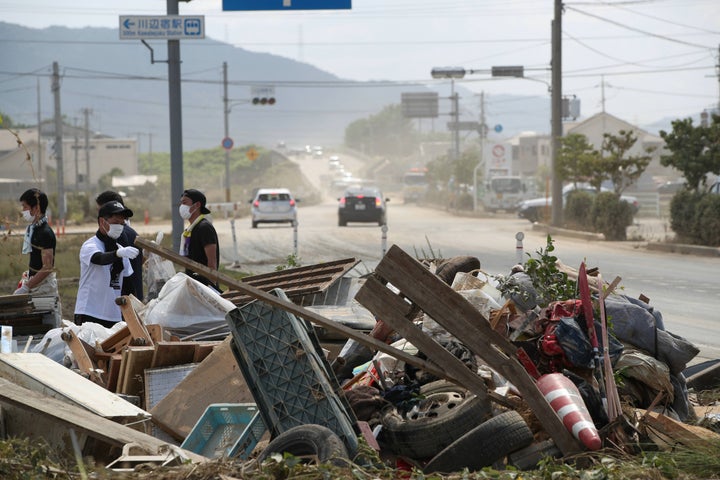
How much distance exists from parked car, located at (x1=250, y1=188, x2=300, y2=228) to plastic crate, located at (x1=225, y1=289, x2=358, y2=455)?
3651 centimetres

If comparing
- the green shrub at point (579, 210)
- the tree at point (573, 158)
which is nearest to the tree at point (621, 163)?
the tree at point (573, 158)

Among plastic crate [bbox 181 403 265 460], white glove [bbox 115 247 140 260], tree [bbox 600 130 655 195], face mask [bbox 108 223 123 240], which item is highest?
tree [bbox 600 130 655 195]

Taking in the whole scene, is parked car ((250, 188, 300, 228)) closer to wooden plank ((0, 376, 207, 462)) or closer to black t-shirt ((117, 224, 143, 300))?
black t-shirt ((117, 224, 143, 300))

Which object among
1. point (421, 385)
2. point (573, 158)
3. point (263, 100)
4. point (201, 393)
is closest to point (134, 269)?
point (201, 393)

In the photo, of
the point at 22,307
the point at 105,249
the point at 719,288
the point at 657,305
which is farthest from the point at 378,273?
the point at 719,288

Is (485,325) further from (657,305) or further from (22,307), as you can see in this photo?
(657,305)

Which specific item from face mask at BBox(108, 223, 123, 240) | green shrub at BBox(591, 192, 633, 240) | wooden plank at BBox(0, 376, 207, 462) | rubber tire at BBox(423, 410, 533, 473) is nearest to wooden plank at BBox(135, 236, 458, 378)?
rubber tire at BBox(423, 410, 533, 473)

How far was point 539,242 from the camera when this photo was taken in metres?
31.5

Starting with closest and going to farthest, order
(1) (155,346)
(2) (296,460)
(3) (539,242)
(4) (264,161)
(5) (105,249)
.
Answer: (2) (296,460)
(1) (155,346)
(5) (105,249)
(3) (539,242)
(4) (264,161)

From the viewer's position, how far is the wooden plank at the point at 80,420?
5840mm

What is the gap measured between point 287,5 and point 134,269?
12.0 meters

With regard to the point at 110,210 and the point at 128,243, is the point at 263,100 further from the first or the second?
the point at 110,210

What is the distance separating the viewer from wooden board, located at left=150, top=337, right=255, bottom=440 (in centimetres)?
700

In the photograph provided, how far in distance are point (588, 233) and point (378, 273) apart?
89.4 feet
